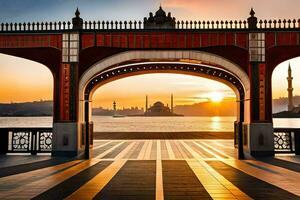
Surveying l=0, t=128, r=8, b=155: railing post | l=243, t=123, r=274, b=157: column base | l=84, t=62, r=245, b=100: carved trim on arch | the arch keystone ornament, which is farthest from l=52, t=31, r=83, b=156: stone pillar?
l=243, t=123, r=274, b=157: column base

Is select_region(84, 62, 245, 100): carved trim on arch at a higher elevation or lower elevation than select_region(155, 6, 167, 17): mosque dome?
lower

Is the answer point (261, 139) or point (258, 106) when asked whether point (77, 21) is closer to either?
point (258, 106)

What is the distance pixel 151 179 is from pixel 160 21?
27.6 ft

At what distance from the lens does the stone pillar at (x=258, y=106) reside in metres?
14.7

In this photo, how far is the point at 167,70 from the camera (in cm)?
1788

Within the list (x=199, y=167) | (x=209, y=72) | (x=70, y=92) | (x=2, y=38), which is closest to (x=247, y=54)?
(x=209, y=72)

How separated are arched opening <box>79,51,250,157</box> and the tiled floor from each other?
9.05ft

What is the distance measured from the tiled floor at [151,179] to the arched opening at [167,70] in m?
2.76

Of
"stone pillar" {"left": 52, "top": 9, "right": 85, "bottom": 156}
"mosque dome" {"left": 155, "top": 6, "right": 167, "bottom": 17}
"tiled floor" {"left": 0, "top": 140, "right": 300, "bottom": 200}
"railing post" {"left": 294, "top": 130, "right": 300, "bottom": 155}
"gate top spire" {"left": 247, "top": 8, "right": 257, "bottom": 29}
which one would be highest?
"mosque dome" {"left": 155, "top": 6, "right": 167, "bottom": 17}

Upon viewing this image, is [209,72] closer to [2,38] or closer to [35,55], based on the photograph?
[35,55]

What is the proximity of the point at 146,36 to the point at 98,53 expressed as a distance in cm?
245

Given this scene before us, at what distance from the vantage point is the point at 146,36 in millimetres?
15172

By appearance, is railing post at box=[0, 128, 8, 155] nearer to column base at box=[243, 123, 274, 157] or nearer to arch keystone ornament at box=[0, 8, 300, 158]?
arch keystone ornament at box=[0, 8, 300, 158]

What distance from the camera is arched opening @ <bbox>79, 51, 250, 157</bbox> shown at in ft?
49.8
